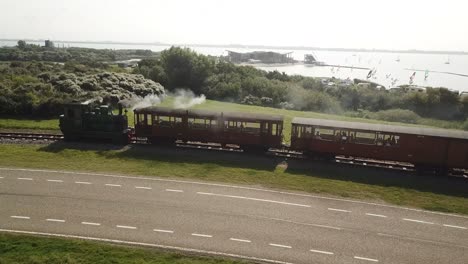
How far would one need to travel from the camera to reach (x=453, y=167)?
84.1 ft

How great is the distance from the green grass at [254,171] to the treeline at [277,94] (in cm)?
4013

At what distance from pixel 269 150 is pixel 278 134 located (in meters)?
2.42

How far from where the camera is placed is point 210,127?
99.6ft

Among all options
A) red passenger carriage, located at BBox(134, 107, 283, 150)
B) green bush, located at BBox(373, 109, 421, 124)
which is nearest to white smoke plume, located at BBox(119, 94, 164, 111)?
red passenger carriage, located at BBox(134, 107, 283, 150)

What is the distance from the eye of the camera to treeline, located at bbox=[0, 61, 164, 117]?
41594mm

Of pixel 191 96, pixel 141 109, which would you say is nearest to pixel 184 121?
pixel 141 109

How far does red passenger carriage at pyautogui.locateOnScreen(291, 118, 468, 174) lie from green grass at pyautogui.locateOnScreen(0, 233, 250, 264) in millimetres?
15536

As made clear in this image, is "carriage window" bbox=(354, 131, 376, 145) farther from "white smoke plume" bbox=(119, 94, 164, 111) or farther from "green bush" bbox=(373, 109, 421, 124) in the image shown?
"green bush" bbox=(373, 109, 421, 124)

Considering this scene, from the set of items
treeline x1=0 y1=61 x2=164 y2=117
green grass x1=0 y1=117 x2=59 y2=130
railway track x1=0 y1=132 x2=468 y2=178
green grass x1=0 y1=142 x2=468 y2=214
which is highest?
treeline x1=0 y1=61 x2=164 y2=117

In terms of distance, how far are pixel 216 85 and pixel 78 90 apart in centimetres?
3005

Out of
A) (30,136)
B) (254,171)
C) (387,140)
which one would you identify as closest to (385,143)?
(387,140)

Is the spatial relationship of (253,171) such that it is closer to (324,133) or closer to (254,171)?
(254,171)

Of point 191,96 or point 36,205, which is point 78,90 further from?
point 36,205

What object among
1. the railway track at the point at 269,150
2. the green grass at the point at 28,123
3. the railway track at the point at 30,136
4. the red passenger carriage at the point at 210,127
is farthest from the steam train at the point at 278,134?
the green grass at the point at 28,123
